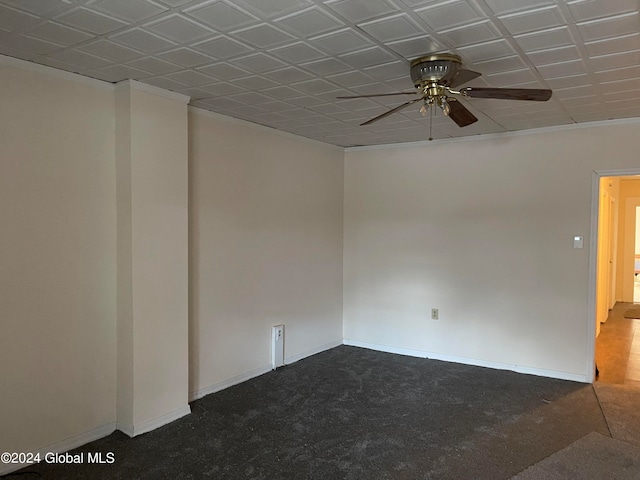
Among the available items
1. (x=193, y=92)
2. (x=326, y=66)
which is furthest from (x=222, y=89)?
(x=326, y=66)

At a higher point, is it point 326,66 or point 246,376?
point 326,66

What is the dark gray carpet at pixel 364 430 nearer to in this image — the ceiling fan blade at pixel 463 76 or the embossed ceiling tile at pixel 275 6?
the ceiling fan blade at pixel 463 76

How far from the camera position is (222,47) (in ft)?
7.64

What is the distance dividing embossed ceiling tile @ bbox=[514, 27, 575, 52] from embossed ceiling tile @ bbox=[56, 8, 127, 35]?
6.29 ft

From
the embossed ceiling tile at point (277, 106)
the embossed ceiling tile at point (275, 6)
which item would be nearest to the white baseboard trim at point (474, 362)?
the embossed ceiling tile at point (277, 106)

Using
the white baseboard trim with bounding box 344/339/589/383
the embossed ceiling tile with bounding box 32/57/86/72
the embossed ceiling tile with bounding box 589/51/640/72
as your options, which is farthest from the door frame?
the embossed ceiling tile with bounding box 32/57/86/72

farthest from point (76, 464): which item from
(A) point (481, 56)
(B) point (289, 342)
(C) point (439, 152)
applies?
(C) point (439, 152)

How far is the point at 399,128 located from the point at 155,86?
85.8 inches

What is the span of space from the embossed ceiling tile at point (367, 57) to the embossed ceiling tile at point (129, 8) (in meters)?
0.98

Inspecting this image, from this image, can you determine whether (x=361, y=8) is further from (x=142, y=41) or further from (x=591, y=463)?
(x=591, y=463)

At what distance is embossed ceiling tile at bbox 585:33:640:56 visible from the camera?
217cm

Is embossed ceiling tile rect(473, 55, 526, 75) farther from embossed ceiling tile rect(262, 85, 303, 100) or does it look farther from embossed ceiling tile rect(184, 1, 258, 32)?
embossed ceiling tile rect(184, 1, 258, 32)

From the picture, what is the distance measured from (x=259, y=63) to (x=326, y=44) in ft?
1.55

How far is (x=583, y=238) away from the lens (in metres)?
3.98
